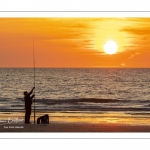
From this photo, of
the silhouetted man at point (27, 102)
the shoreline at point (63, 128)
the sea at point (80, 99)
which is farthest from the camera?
the sea at point (80, 99)

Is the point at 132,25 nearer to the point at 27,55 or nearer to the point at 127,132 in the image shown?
the point at 127,132

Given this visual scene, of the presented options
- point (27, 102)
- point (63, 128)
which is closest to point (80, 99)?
point (27, 102)

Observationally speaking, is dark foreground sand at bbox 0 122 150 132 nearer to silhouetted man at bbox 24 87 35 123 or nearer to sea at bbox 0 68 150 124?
silhouetted man at bbox 24 87 35 123

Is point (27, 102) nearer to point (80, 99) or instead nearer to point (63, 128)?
point (63, 128)

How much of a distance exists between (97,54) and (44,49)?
2532mm

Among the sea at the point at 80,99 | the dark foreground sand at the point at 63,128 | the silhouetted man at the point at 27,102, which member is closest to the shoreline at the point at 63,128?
the dark foreground sand at the point at 63,128

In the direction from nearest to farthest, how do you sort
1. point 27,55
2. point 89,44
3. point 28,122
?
1. point 28,122
2. point 89,44
3. point 27,55

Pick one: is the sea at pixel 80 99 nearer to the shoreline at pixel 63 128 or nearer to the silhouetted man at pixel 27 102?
the silhouetted man at pixel 27 102

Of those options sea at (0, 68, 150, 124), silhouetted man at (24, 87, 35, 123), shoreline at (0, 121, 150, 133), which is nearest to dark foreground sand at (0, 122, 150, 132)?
shoreline at (0, 121, 150, 133)

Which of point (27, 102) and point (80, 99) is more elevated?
point (80, 99)

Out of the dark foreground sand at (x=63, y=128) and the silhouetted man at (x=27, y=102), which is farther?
the silhouetted man at (x=27, y=102)

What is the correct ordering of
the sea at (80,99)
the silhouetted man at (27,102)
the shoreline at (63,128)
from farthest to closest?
the sea at (80,99) < the silhouetted man at (27,102) < the shoreline at (63,128)
